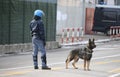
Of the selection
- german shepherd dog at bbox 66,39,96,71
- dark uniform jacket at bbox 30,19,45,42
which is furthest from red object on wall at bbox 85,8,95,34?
dark uniform jacket at bbox 30,19,45,42

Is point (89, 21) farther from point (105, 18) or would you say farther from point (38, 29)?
point (38, 29)

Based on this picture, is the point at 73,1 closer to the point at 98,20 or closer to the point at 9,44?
the point at 98,20

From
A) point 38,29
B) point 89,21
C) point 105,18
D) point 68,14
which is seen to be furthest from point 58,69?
point 89,21

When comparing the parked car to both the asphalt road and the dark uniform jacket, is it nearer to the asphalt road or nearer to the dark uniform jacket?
the asphalt road

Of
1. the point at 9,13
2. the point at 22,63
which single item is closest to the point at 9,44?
the point at 9,13

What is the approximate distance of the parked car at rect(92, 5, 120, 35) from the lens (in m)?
41.0

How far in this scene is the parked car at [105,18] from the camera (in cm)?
4103

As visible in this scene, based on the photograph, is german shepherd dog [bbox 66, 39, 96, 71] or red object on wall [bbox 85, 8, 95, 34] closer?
german shepherd dog [bbox 66, 39, 96, 71]

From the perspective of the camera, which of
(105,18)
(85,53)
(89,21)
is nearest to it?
(85,53)

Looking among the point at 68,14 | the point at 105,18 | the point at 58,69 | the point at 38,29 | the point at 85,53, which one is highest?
the point at 68,14

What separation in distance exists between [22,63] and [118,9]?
2477cm

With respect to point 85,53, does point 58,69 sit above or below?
below

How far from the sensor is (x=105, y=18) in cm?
4156

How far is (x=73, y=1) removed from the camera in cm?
4062
